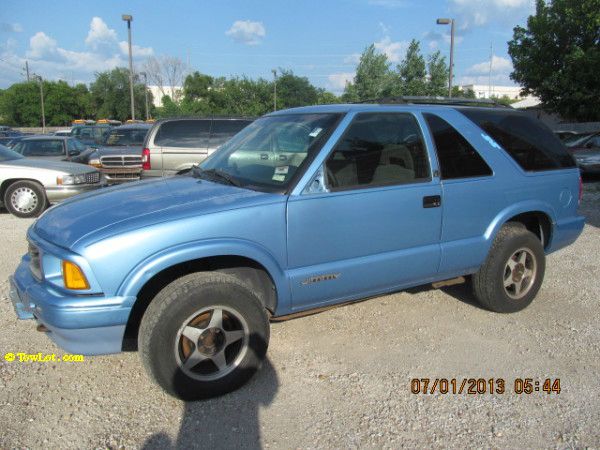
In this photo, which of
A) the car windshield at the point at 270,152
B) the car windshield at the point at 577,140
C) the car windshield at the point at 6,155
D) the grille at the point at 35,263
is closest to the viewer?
the grille at the point at 35,263

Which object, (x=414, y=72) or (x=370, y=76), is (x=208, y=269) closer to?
(x=414, y=72)

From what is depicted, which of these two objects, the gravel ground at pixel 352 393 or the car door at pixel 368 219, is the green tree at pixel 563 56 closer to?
the gravel ground at pixel 352 393

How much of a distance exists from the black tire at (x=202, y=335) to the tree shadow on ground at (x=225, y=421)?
0.24 ft

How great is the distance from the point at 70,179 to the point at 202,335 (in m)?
7.37

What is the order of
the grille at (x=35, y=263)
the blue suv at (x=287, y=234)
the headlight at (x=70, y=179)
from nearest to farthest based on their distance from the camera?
the blue suv at (x=287, y=234)
the grille at (x=35, y=263)
the headlight at (x=70, y=179)

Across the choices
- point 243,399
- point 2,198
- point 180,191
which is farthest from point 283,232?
point 2,198

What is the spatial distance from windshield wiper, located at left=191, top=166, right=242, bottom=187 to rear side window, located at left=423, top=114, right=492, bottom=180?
1.58 metres

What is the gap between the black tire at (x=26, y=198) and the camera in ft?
29.7

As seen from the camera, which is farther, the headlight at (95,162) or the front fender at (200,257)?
the headlight at (95,162)

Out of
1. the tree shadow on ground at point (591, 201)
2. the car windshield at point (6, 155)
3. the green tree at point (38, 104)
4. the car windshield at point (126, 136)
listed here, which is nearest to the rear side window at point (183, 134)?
the car windshield at point (6, 155)

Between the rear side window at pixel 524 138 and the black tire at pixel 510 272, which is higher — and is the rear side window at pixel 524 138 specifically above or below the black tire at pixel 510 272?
above

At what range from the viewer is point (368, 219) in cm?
347

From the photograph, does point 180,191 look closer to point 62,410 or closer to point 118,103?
point 62,410

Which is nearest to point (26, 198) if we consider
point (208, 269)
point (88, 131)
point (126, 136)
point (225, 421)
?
point (126, 136)
